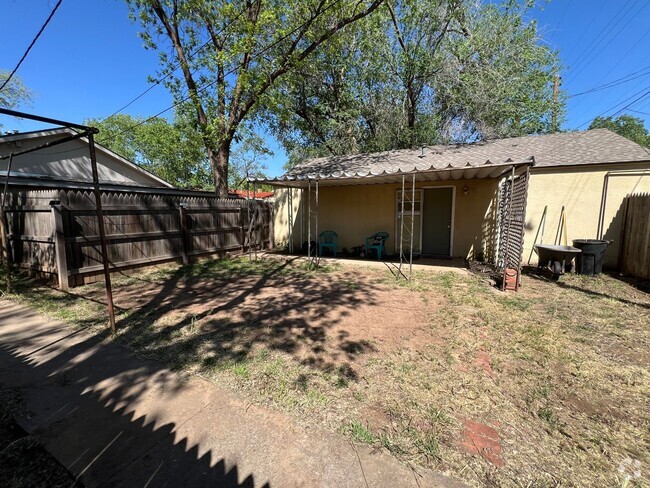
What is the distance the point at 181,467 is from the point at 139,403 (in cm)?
90

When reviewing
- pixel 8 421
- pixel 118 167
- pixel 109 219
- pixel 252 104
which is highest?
pixel 252 104

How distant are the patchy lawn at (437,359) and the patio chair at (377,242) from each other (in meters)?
2.87

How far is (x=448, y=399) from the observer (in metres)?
2.50

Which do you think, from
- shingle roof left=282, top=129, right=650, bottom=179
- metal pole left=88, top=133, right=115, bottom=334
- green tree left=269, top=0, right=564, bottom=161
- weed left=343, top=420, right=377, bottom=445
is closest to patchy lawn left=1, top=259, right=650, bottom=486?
weed left=343, top=420, right=377, bottom=445

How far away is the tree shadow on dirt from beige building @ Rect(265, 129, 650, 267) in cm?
295

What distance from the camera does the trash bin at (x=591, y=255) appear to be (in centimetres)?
643

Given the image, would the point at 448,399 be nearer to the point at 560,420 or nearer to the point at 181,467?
the point at 560,420

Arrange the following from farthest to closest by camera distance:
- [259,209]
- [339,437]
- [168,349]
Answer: [259,209]
[168,349]
[339,437]

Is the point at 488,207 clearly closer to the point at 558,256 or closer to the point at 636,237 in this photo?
the point at 558,256

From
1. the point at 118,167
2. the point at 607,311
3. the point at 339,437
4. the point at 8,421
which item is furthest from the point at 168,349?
the point at 118,167

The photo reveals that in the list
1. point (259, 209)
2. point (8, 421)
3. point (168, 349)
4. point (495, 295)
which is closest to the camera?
point (8, 421)

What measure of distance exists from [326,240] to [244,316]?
20.3 ft

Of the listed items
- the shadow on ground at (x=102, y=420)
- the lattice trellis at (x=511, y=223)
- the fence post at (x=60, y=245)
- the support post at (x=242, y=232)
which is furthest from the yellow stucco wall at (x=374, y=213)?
the shadow on ground at (x=102, y=420)

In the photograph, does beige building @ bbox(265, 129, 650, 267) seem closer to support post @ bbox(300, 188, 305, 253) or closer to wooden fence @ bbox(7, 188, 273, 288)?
support post @ bbox(300, 188, 305, 253)
